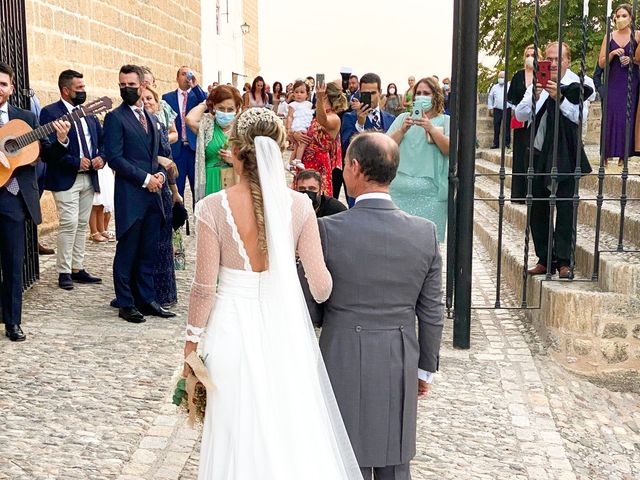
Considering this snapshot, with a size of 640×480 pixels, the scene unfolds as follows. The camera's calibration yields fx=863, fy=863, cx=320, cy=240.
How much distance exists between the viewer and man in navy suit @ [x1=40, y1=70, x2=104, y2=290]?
778 centimetres

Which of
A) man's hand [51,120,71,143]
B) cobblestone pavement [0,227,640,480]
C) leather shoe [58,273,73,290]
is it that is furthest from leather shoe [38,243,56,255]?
man's hand [51,120,71,143]

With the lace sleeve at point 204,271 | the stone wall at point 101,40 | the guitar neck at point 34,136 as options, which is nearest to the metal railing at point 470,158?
the guitar neck at point 34,136

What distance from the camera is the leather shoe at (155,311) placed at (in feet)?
23.0

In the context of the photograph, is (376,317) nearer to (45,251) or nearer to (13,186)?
(13,186)

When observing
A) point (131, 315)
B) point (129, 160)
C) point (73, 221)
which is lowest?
point (131, 315)

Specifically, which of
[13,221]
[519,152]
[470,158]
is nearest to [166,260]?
[13,221]

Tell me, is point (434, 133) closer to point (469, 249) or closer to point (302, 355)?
point (469, 249)

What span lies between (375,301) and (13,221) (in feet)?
12.8

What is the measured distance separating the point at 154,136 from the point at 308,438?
4.11m

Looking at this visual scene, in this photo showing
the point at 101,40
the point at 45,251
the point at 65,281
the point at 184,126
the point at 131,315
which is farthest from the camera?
the point at 101,40

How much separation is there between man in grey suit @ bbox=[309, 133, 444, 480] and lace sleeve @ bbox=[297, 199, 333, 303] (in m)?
0.03

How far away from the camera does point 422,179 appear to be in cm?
664

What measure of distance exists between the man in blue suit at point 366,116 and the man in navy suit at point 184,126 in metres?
2.27

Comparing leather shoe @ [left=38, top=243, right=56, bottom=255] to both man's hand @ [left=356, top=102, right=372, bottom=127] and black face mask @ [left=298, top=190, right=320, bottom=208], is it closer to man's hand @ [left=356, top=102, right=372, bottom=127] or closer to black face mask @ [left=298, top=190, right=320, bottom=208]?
man's hand @ [left=356, top=102, right=372, bottom=127]
